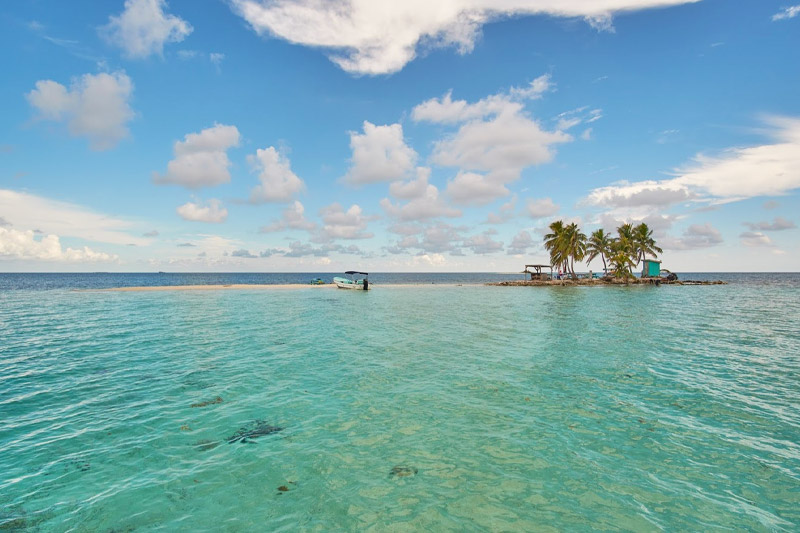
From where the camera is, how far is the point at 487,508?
656 cm

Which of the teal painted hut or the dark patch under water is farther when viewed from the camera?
the teal painted hut

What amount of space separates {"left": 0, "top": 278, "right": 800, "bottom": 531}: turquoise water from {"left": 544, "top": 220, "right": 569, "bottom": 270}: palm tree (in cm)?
6369

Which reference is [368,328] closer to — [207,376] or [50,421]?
[207,376]

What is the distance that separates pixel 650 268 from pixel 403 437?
9901cm

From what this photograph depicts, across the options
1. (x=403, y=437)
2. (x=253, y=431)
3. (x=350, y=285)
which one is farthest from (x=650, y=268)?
(x=253, y=431)

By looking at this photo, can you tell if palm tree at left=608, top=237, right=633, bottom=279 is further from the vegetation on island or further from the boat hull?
the boat hull

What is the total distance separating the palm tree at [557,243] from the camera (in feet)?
271

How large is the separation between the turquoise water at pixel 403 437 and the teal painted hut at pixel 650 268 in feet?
247

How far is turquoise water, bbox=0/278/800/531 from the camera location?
6.55 metres

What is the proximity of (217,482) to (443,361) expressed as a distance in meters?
11.4

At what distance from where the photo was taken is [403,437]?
944 cm

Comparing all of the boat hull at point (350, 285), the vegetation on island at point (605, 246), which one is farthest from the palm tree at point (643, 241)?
the boat hull at point (350, 285)

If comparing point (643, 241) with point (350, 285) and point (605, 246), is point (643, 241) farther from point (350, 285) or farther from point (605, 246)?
point (350, 285)

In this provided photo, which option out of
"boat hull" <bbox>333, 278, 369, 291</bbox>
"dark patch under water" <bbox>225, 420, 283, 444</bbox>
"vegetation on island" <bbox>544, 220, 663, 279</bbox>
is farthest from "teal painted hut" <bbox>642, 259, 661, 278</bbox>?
"dark patch under water" <bbox>225, 420, 283, 444</bbox>
